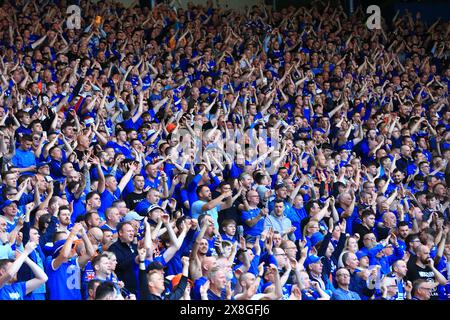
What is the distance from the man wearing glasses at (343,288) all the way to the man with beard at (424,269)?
3.54 feet

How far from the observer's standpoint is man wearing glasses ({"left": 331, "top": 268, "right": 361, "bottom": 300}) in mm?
7848

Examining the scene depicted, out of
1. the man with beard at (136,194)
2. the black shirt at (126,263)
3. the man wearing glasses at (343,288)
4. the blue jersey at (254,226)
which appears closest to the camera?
the black shirt at (126,263)

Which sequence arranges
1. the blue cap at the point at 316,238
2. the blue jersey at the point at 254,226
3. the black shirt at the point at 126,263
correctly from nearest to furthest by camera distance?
the black shirt at the point at 126,263 < the blue cap at the point at 316,238 < the blue jersey at the point at 254,226

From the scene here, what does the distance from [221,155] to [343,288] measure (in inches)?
139

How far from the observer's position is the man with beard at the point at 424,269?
8.87m

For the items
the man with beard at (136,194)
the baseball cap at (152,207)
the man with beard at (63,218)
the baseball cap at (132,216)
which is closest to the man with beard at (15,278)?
the man with beard at (63,218)

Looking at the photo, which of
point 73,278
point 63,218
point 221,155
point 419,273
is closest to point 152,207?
point 63,218

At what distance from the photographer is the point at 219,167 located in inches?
424

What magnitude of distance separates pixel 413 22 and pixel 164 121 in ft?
25.6

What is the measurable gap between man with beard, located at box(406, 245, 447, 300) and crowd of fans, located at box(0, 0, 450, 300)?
0.06ft

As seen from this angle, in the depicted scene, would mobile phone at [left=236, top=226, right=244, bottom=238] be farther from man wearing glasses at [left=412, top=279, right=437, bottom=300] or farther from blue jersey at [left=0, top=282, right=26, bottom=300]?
blue jersey at [left=0, top=282, right=26, bottom=300]

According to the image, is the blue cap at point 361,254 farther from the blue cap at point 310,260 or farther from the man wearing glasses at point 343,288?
the man wearing glasses at point 343,288

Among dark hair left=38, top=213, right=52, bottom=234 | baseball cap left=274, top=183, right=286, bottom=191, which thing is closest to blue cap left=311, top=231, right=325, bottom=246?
baseball cap left=274, top=183, right=286, bottom=191

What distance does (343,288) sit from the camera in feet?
26.0
